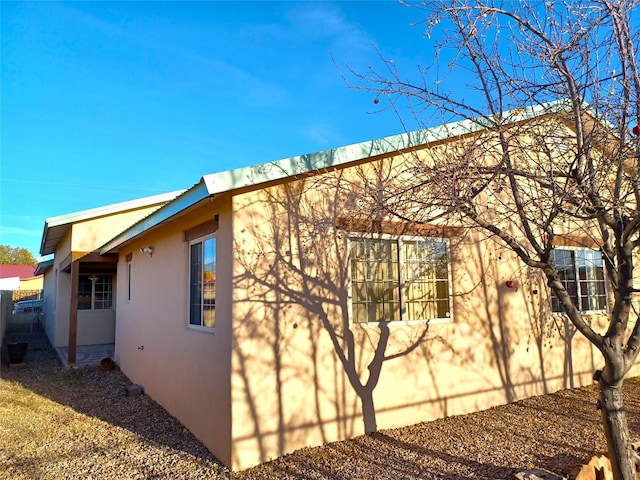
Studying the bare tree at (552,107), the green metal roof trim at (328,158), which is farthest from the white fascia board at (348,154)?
the bare tree at (552,107)

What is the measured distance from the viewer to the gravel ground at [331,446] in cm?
466

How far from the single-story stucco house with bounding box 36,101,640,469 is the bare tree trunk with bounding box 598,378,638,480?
225 centimetres

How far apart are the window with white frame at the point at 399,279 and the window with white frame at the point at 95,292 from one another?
518 inches

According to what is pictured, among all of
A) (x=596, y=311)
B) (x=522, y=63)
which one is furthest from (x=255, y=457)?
(x=596, y=311)

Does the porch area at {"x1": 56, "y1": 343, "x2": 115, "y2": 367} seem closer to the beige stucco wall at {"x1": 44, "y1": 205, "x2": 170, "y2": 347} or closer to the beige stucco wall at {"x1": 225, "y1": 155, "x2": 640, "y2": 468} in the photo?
the beige stucco wall at {"x1": 44, "y1": 205, "x2": 170, "y2": 347}

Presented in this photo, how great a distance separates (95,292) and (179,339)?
11.1 metres

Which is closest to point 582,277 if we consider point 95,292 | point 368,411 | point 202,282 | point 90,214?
point 368,411

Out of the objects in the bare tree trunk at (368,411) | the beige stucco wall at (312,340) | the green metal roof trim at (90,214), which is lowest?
the bare tree trunk at (368,411)

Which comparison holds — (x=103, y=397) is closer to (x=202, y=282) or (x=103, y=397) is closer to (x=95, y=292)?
(x=202, y=282)

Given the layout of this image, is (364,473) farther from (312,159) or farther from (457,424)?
(312,159)

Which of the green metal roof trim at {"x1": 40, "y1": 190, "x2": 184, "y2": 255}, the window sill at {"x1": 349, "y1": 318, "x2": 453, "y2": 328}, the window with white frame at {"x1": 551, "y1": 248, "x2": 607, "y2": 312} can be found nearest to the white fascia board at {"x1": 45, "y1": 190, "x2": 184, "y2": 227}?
the green metal roof trim at {"x1": 40, "y1": 190, "x2": 184, "y2": 255}

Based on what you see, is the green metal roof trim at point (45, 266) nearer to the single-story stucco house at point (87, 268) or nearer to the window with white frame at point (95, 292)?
the single-story stucco house at point (87, 268)

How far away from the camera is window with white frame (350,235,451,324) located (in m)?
5.96

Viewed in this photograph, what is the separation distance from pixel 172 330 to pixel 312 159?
391cm
